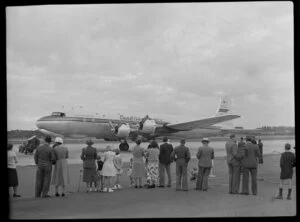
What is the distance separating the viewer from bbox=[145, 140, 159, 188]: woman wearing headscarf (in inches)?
448

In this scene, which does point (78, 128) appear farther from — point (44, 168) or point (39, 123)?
point (44, 168)

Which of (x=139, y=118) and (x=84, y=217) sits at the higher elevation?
(x=139, y=118)

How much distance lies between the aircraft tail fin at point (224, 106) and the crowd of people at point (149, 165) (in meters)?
31.7

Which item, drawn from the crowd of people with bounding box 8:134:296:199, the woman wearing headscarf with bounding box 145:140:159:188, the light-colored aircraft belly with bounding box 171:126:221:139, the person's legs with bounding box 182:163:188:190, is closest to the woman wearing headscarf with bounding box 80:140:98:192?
the crowd of people with bounding box 8:134:296:199

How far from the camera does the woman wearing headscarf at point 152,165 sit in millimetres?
11383

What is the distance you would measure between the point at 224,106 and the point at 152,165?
32692 mm

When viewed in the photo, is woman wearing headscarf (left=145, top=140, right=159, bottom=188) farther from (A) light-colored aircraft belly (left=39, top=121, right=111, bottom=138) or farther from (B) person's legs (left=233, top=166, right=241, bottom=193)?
(A) light-colored aircraft belly (left=39, top=121, right=111, bottom=138)

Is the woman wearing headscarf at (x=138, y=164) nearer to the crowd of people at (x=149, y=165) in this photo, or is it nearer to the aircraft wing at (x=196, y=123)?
the crowd of people at (x=149, y=165)

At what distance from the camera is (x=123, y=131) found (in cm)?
2738

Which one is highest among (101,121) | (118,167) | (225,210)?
(101,121)

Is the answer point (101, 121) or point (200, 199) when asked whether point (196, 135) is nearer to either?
point (101, 121)

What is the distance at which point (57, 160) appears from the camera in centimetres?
1021
